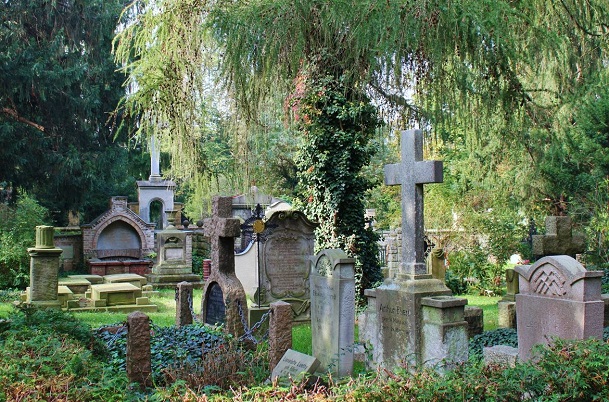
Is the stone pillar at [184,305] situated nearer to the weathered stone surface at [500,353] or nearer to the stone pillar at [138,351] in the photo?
the stone pillar at [138,351]

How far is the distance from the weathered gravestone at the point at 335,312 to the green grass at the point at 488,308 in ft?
13.3

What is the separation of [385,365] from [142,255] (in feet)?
46.3

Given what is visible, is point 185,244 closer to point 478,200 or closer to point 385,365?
point 478,200

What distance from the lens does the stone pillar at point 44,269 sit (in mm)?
11062

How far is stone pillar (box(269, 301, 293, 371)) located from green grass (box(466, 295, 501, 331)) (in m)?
5.02

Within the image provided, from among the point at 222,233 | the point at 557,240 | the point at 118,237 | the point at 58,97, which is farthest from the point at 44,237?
the point at 58,97

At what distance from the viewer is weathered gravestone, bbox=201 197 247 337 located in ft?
27.2

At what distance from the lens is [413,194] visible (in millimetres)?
6648

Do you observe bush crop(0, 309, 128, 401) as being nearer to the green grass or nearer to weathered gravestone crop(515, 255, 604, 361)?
weathered gravestone crop(515, 255, 604, 361)

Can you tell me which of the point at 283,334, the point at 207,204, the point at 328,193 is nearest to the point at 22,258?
the point at 207,204

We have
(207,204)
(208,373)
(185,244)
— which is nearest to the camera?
(208,373)

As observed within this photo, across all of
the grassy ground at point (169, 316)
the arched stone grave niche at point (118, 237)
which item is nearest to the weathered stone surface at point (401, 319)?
the grassy ground at point (169, 316)

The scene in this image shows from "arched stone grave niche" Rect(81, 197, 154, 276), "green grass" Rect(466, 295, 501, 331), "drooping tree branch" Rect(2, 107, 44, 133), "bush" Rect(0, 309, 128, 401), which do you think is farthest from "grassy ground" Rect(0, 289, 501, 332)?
"drooping tree branch" Rect(2, 107, 44, 133)

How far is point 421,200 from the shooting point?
6711 mm
